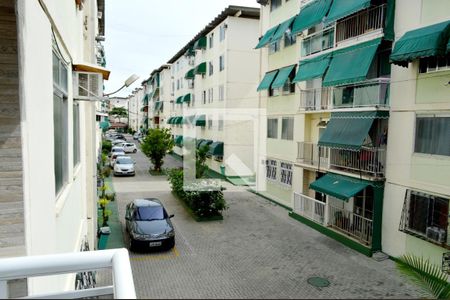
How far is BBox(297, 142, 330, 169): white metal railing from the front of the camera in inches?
527

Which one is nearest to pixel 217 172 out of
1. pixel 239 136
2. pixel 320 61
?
pixel 239 136

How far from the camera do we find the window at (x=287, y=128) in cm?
1595

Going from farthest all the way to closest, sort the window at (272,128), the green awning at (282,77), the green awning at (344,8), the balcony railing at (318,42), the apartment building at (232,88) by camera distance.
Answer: the apartment building at (232,88), the window at (272,128), the green awning at (282,77), the balcony railing at (318,42), the green awning at (344,8)

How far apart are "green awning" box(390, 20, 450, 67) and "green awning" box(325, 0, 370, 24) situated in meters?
1.56

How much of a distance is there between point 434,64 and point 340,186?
450 centimetres

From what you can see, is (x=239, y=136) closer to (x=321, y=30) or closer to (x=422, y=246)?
(x=321, y=30)

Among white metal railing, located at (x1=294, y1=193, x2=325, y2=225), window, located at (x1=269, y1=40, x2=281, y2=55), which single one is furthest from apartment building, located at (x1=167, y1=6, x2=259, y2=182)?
white metal railing, located at (x1=294, y1=193, x2=325, y2=225)

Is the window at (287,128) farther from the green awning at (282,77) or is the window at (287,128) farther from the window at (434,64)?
the window at (434,64)

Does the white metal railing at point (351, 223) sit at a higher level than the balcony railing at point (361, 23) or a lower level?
lower

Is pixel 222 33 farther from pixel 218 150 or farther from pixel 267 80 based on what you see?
pixel 267 80

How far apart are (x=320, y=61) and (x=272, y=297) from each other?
13027 millimetres

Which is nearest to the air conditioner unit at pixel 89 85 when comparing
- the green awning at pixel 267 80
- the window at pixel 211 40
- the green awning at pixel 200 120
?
the green awning at pixel 267 80

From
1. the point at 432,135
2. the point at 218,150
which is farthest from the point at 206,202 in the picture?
the point at 218,150

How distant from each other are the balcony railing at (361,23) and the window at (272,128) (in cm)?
598
